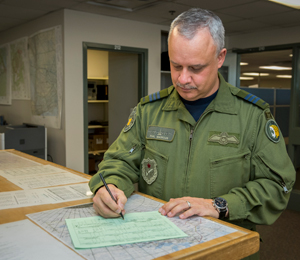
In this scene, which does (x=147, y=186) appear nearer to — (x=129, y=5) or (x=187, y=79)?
(x=187, y=79)

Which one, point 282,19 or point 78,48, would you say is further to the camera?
point 282,19

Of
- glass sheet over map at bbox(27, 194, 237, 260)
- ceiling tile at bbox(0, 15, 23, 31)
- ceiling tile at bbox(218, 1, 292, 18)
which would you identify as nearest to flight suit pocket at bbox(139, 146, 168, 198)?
glass sheet over map at bbox(27, 194, 237, 260)

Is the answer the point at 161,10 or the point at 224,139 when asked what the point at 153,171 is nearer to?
the point at 224,139

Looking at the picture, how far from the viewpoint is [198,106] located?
1395mm

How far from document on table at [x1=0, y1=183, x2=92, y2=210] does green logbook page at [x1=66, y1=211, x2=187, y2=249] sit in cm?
27

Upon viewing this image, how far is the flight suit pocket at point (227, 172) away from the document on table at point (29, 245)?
24.9 inches

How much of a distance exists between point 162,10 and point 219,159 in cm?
306

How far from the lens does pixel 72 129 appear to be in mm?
4172

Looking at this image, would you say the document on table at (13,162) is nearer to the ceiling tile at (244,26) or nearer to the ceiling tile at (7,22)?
the ceiling tile at (7,22)

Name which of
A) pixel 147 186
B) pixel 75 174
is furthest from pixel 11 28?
pixel 147 186

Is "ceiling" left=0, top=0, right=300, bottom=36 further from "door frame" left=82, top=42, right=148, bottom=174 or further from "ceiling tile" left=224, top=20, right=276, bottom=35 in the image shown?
"door frame" left=82, top=42, right=148, bottom=174

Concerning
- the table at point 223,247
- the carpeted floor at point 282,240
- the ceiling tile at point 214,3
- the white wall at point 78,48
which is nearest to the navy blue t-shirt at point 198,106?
the table at point 223,247

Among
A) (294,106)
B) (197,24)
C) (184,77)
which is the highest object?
(197,24)

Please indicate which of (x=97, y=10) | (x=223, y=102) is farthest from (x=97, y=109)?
(x=223, y=102)
